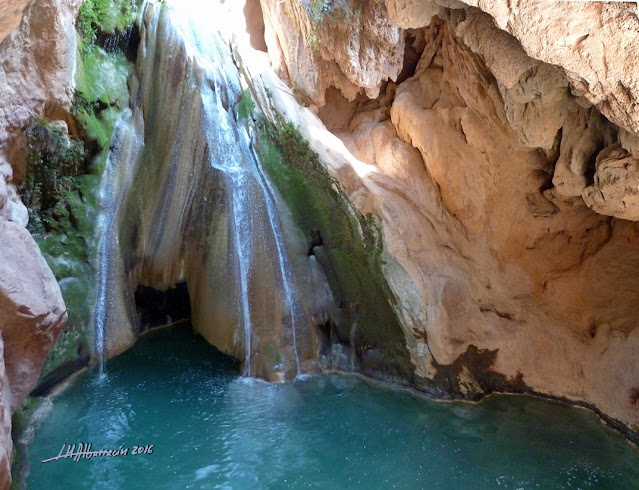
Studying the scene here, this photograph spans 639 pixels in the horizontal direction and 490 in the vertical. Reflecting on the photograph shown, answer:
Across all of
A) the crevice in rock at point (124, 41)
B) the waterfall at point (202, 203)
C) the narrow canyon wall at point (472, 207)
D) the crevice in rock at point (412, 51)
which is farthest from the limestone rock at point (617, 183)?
the crevice in rock at point (124, 41)

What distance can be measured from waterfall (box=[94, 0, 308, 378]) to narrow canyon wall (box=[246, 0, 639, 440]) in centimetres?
106

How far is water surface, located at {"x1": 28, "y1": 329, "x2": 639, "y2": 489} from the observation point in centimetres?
568

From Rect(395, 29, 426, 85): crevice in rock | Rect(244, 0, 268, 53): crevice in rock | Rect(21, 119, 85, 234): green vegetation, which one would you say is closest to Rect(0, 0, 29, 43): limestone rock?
Rect(21, 119, 85, 234): green vegetation

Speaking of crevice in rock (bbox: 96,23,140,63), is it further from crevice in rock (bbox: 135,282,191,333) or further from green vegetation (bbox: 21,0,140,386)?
crevice in rock (bbox: 135,282,191,333)

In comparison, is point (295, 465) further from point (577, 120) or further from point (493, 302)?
point (577, 120)

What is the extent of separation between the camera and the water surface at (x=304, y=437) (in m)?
5.68

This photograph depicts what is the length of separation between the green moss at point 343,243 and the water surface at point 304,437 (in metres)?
0.64

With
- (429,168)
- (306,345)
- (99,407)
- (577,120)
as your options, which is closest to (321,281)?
(306,345)

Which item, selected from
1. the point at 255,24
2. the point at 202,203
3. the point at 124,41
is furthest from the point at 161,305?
the point at 255,24

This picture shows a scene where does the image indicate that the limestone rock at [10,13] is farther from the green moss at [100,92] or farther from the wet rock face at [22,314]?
the green moss at [100,92]

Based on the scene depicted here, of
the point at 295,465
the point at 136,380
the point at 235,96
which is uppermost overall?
the point at 235,96

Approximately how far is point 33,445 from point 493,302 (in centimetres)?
645

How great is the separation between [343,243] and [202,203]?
2436 millimetres

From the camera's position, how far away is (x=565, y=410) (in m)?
7.20
